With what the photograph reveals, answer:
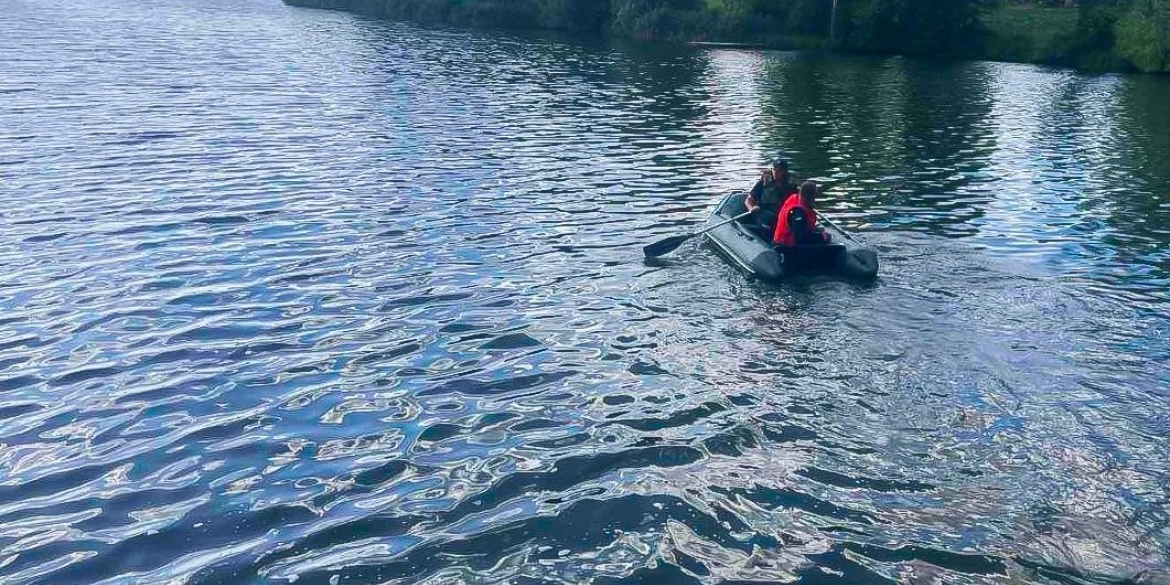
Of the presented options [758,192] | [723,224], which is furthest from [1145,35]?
[723,224]

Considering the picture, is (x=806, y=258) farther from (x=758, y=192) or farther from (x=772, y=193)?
(x=758, y=192)

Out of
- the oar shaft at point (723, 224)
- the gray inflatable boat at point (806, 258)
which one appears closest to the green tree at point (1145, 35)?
the oar shaft at point (723, 224)

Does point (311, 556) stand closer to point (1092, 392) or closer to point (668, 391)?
point (668, 391)

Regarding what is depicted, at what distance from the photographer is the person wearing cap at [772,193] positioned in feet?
53.7

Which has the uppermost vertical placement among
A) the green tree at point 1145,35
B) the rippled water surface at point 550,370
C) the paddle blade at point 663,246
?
the green tree at point 1145,35

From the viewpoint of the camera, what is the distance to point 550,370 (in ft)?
36.9

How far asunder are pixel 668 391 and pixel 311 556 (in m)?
4.14

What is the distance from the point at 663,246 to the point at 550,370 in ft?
16.4

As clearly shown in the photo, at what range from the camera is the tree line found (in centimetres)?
5084

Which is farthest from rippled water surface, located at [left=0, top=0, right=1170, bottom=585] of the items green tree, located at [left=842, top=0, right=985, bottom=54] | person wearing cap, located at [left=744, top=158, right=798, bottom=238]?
green tree, located at [left=842, top=0, right=985, bottom=54]

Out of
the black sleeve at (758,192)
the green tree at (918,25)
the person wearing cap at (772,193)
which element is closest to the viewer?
the person wearing cap at (772,193)

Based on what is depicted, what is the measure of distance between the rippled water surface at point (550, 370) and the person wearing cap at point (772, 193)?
1560mm

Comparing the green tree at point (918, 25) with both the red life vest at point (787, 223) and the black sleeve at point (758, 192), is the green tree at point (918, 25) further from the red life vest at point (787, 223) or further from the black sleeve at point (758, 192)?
the red life vest at point (787, 223)

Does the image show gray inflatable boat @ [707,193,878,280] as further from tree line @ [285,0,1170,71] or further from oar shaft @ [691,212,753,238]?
tree line @ [285,0,1170,71]
